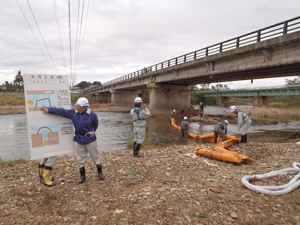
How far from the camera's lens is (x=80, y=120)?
4.60 m

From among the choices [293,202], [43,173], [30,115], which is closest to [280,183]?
[293,202]

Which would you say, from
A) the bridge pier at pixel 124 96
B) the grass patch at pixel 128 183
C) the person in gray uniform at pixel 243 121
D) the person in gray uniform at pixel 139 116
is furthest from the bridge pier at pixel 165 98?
the grass patch at pixel 128 183

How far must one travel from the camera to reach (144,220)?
10.8ft

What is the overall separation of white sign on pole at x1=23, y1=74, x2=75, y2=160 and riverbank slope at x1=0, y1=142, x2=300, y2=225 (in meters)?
1.03

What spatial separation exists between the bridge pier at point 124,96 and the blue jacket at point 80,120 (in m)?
51.7

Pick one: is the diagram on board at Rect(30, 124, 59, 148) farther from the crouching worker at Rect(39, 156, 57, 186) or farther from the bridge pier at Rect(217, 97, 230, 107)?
the bridge pier at Rect(217, 97, 230, 107)

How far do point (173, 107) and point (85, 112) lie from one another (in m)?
29.6

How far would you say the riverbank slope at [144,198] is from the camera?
334cm

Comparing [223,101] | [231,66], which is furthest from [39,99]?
[223,101]

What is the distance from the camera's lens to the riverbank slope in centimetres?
334

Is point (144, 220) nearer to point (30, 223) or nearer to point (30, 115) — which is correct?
point (30, 223)

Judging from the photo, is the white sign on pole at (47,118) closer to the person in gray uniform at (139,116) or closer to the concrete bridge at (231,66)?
the person in gray uniform at (139,116)

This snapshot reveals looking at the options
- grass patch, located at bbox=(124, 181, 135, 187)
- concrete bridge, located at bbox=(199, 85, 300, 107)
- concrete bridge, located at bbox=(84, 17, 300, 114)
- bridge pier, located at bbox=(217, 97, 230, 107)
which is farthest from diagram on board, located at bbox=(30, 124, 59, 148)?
bridge pier, located at bbox=(217, 97, 230, 107)

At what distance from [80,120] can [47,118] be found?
2.94ft
